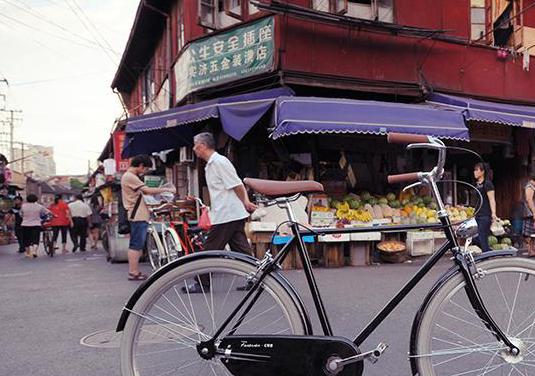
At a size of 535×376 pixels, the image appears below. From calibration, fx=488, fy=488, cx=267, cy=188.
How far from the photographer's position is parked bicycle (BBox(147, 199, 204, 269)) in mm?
7727

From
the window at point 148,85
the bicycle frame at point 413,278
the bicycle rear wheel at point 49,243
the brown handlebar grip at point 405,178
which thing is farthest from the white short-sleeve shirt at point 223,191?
the window at point 148,85

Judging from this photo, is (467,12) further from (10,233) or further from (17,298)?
(10,233)

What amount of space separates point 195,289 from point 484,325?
1.58 m

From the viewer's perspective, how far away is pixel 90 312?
5.69m

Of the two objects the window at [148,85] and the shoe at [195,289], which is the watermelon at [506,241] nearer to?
the shoe at [195,289]

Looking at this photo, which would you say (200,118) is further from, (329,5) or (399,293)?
(399,293)

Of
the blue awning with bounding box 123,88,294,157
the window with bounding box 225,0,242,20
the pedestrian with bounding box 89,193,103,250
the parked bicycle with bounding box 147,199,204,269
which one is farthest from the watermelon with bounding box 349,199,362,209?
the pedestrian with bounding box 89,193,103,250

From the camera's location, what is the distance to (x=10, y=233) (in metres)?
24.2

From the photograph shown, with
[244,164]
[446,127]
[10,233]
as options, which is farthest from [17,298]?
[10,233]

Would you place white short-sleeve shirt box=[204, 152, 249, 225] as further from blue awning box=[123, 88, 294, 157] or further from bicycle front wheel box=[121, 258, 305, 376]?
blue awning box=[123, 88, 294, 157]

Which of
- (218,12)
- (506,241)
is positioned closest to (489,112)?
(506,241)

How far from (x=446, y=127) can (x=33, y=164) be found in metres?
82.6

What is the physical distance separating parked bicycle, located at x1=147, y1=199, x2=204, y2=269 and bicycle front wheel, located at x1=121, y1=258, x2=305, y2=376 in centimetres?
488

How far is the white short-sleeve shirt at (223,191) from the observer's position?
5695 mm
